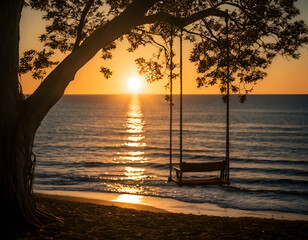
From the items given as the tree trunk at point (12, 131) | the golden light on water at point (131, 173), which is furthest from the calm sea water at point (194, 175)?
the tree trunk at point (12, 131)

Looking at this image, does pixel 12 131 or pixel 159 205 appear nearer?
pixel 12 131

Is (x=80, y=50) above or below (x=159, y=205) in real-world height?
above

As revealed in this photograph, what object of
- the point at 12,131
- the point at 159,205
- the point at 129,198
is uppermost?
the point at 12,131

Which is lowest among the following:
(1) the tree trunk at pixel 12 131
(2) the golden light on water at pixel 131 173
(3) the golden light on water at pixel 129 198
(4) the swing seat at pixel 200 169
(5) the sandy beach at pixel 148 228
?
(2) the golden light on water at pixel 131 173

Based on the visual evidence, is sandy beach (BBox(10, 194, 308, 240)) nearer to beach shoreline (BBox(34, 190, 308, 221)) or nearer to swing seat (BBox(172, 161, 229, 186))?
swing seat (BBox(172, 161, 229, 186))

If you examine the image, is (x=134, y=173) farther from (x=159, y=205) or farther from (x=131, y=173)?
(x=159, y=205)

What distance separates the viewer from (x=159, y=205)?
14789 mm

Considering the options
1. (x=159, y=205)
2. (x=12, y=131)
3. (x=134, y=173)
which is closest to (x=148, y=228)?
(x=12, y=131)

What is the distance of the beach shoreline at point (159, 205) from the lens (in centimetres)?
1345

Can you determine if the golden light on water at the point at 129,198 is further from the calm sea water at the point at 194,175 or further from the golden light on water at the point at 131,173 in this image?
the calm sea water at the point at 194,175

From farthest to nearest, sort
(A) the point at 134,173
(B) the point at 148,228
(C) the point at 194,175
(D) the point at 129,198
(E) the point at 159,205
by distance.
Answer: (A) the point at 134,173 → (C) the point at 194,175 → (D) the point at 129,198 → (E) the point at 159,205 → (B) the point at 148,228

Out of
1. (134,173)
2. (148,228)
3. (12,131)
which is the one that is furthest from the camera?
(134,173)

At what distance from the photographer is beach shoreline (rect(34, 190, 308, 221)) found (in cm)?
1345

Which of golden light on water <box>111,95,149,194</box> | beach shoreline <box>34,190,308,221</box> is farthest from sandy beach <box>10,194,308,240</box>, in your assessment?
golden light on water <box>111,95,149,194</box>
